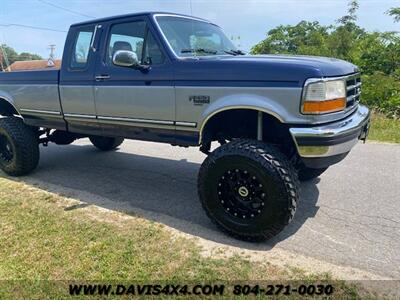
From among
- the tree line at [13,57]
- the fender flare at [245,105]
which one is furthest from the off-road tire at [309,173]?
the tree line at [13,57]

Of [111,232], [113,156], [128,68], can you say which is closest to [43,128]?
[113,156]

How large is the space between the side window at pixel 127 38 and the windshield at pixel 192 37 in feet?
0.84

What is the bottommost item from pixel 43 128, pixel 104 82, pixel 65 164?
pixel 65 164

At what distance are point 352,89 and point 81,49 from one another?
10.6ft

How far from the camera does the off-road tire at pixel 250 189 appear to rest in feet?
10.2

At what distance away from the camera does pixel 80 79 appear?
4430mm

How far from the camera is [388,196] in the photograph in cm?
420

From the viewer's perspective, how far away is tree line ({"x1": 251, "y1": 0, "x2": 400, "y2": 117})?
14656mm

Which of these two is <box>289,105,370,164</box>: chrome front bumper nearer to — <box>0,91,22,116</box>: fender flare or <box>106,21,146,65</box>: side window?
<box>106,21,146,65</box>: side window

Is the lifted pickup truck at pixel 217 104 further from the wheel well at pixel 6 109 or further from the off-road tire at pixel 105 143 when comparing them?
the off-road tire at pixel 105 143

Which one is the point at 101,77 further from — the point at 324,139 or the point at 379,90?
the point at 379,90

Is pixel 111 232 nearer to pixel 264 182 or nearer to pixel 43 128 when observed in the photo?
pixel 264 182

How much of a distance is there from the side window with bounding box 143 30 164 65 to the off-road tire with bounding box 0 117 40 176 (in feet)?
8.39

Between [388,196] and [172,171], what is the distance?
2903mm
